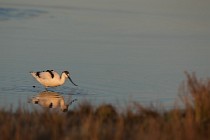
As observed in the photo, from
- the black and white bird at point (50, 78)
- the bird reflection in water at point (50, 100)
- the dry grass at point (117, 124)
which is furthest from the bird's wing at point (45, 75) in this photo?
the dry grass at point (117, 124)

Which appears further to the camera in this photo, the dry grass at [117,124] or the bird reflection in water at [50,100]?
the bird reflection in water at [50,100]

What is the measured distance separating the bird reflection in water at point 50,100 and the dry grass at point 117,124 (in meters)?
2.69

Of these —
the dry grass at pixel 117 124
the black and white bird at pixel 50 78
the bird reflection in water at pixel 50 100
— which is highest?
the black and white bird at pixel 50 78

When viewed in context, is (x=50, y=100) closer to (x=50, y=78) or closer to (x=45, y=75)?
(x=50, y=78)


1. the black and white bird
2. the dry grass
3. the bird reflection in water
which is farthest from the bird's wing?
the dry grass

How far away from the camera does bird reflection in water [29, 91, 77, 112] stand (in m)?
12.5

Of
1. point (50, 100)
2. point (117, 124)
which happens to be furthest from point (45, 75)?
point (117, 124)

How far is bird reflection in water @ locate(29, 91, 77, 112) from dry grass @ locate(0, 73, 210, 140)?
Answer: 2687mm

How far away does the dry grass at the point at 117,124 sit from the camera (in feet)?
23.0

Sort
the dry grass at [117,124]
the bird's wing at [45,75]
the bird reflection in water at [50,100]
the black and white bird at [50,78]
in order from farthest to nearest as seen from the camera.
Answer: the bird's wing at [45,75]
the black and white bird at [50,78]
the bird reflection in water at [50,100]
the dry grass at [117,124]

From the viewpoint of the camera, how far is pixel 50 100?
13.9m

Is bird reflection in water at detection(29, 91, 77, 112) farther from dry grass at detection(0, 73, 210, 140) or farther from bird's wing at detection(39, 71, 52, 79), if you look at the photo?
dry grass at detection(0, 73, 210, 140)

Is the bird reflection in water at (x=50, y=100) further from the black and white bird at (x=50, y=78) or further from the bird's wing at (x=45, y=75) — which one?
the bird's wing at (x=45, y=75)

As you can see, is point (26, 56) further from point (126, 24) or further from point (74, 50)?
point (126, 24)
